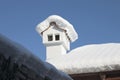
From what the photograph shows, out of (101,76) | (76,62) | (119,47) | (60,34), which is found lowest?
(101,76)

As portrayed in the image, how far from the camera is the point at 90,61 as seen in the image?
1155 centimetres

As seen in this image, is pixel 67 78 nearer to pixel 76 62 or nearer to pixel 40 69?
pixel 40 69

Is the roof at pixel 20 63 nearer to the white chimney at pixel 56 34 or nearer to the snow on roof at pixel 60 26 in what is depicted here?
the white chimney at pixel 56 34

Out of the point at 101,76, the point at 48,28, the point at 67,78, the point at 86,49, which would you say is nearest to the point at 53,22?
the point at 48,28

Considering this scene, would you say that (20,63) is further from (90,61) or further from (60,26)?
(60,26)

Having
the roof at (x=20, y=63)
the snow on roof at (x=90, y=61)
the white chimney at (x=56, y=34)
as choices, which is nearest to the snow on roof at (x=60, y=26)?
the white chimney at (x=56, y=34)

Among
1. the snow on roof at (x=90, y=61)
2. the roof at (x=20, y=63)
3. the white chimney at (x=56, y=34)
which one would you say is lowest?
the roof at (x=20, y=63)

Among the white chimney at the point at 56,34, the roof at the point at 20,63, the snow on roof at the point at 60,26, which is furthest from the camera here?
the snow on roof at the point at 60,26

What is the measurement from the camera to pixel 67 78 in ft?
5.40

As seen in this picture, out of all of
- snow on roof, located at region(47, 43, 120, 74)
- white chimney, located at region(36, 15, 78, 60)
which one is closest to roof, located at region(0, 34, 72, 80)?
snow on roof, located at region(47, 43, 120, 74)

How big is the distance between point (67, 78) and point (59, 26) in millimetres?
16781

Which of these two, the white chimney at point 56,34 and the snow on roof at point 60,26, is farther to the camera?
the snow on roof at point 60,26

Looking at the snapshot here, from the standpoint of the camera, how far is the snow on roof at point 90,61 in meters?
11.0

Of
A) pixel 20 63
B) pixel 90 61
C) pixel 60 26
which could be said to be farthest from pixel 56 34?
pixel 20 63
